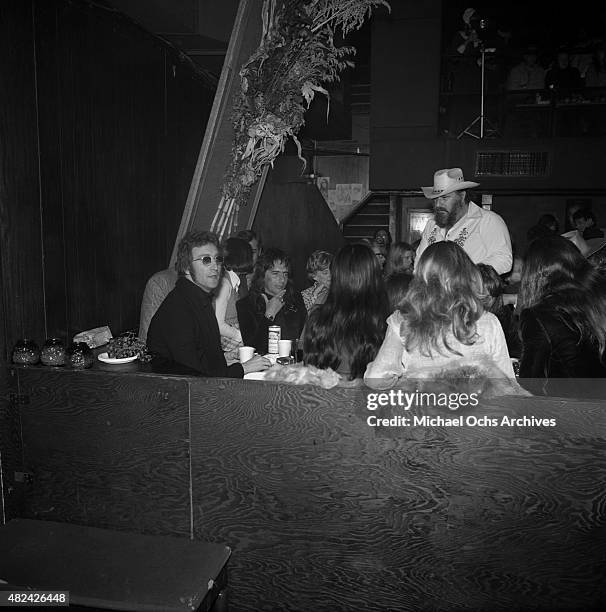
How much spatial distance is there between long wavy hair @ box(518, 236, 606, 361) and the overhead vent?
14.6 ft

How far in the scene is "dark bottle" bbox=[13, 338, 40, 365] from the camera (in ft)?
8.80

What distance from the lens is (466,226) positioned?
4.07m

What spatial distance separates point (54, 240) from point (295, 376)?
165cm

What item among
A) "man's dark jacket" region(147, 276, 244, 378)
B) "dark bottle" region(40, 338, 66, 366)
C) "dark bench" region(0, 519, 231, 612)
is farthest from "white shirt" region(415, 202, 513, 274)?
"dark bench" region(0, 519, 231, 612)

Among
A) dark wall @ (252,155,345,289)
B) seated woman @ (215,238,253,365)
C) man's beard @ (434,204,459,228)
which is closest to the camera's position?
seated woman @ (215,238,253,365)

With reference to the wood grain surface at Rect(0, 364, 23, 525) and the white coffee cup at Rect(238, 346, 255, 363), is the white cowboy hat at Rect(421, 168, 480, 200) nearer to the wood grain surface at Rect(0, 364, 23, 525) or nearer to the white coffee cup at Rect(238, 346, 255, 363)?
the white coffee cup at Rect(238, 346, 255, 363)

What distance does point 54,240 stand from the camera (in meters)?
3.21

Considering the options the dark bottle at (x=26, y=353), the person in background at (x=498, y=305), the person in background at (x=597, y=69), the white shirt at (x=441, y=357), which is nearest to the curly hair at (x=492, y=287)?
the person in background at (x=498, y=305)

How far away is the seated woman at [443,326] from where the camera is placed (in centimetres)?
226

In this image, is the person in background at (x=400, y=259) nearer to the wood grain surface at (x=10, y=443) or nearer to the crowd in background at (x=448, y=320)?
the crowd in background at (x=448, y=320)

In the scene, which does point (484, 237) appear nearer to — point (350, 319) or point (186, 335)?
point (350, 319)

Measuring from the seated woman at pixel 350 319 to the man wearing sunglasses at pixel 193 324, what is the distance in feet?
0.93

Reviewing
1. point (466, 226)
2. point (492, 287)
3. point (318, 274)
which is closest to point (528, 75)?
point (466, 226)

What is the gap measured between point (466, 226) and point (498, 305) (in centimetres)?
81
